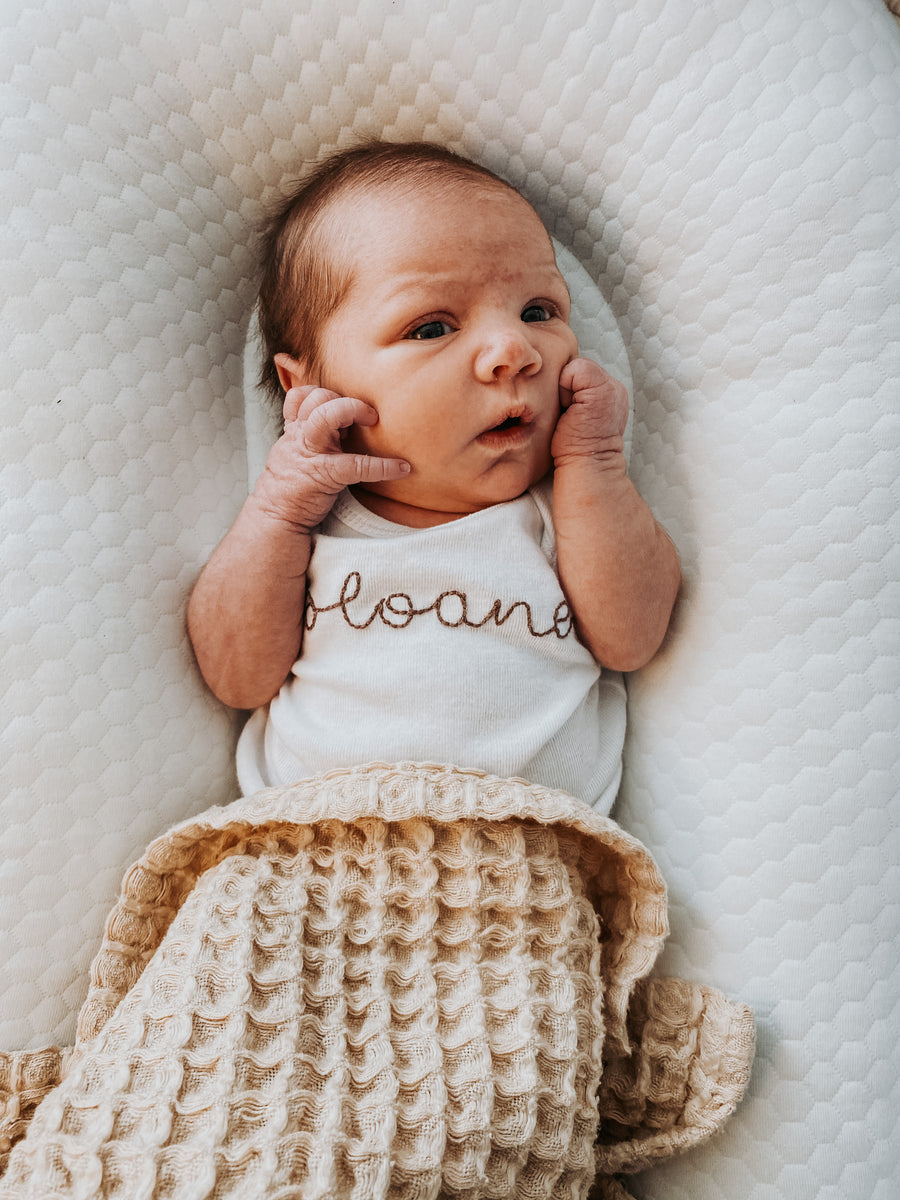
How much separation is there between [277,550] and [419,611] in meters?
0.17

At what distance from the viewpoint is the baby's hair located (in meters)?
1.02

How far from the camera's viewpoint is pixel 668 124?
106 centimetres

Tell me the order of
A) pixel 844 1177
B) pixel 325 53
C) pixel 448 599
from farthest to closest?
1. pixel 325 53
2. pixel 448 599
3. pixel 844 1177

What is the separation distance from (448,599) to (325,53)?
0.66 m

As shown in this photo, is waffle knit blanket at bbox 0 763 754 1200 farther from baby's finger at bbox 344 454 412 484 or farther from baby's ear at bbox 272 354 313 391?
baby's ear at bbox 272 354 313 391

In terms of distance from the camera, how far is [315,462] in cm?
98

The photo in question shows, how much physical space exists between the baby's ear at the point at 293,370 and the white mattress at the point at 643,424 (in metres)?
0.11

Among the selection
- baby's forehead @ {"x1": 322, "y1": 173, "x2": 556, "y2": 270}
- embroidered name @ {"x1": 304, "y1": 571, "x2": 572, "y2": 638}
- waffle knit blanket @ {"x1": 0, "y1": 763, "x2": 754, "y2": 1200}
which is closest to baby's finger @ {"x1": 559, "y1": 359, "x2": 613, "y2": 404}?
baby's forehead @ {"x1": 322, "y1": 173, "x2": 556, "y2": 270}

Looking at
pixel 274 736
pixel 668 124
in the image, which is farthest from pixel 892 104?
pixel 274 736

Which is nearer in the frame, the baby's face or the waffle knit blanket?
the waffle knit blanket

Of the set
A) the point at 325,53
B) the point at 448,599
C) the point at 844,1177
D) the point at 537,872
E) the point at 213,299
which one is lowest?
the point at 844,1177

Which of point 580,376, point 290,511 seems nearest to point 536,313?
point 580,376

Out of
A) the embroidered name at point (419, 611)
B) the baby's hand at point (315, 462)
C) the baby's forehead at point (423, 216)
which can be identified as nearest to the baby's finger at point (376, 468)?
the baby's hand at point (315, 462)

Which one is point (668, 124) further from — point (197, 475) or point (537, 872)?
point (537, 872)
